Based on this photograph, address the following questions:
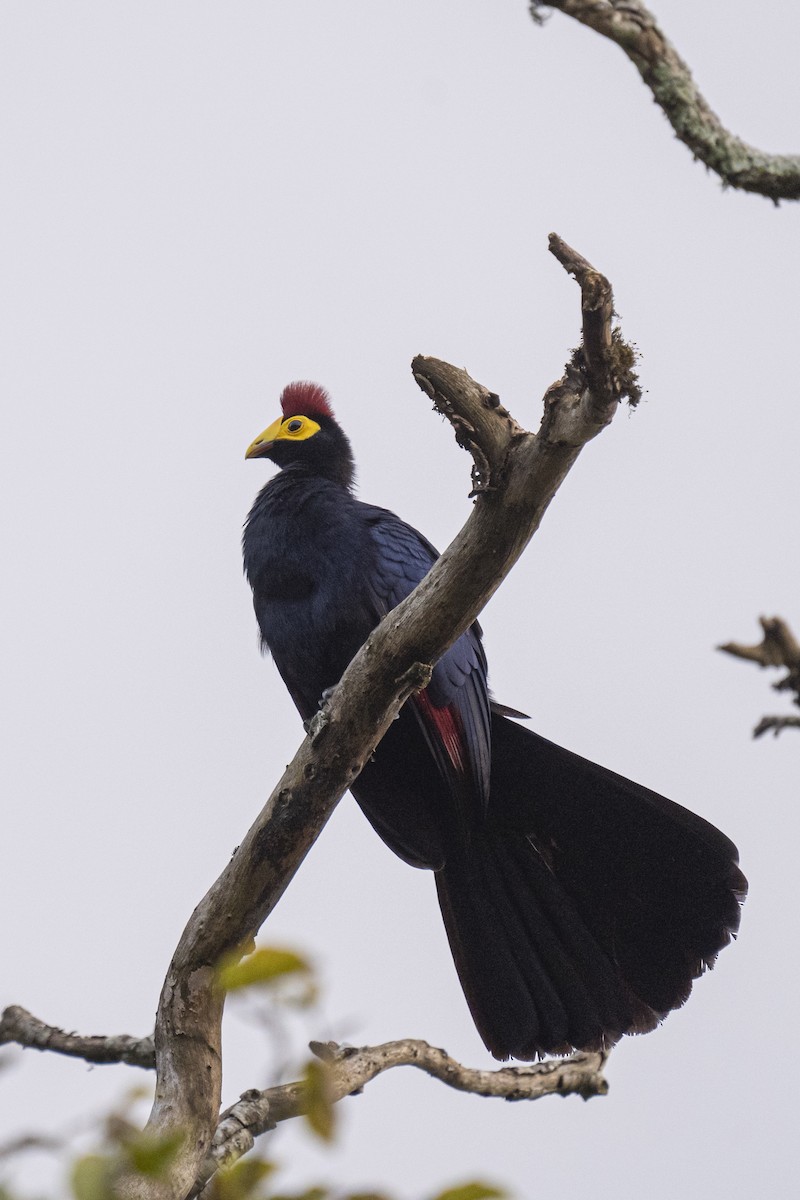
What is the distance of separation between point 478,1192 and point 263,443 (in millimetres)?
4771

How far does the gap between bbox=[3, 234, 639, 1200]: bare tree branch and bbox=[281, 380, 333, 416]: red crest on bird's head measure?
2.99 meters

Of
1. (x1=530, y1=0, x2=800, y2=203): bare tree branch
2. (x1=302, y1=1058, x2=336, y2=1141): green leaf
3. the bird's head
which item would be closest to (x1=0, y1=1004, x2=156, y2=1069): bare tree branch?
(x1=302, y1=1058, x2=336, y2=1141): green leaf

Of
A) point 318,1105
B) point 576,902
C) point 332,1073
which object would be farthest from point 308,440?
point 318,1105

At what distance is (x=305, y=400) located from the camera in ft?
21.4

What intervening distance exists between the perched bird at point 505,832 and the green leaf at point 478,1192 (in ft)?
9.36

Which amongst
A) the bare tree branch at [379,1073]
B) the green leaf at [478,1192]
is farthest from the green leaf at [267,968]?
the bare tree branch at [379,1073]

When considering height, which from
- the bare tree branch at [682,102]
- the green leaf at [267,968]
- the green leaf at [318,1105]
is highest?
the bare tree branch at [682,102]

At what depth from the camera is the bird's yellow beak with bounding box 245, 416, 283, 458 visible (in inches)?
248

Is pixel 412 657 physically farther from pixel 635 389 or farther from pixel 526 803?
pixel 526 803

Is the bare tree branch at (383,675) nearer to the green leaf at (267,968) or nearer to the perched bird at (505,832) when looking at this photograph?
the perched bird at (505,832)

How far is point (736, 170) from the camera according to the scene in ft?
7.71

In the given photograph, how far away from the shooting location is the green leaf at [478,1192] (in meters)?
1.90

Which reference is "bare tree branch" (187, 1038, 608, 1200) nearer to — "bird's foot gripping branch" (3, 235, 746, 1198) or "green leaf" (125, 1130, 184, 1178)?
"bird's foot gripping branch" (3, 235, 746, 1198)

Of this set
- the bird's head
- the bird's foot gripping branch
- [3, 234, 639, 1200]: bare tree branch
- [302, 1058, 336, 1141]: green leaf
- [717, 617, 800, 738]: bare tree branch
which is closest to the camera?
[717, 617, 800, 738]: bare tree branch
